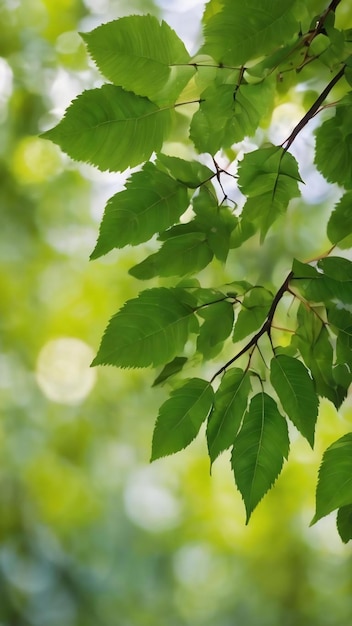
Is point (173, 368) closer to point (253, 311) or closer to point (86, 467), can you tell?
point (253, 311)

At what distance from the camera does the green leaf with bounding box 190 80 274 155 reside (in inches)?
13.2

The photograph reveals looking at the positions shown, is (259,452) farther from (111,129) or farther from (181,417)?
(111,129)

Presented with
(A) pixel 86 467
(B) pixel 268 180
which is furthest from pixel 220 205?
(A) pixel 86 467

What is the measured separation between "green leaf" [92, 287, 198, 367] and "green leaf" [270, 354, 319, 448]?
0.06 metres

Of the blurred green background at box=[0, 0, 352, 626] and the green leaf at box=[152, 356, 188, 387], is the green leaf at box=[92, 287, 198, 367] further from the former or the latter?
the blurred green background at box=[0, 0, 352, 626]

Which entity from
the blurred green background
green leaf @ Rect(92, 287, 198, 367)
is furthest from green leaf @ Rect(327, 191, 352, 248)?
the blurred green background

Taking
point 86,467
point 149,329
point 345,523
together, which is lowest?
point 345,523

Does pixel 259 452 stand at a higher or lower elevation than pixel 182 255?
lower

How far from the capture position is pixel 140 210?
1.11 ft

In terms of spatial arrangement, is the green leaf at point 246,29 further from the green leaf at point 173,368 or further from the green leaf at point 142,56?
the green leaf at point 173,368

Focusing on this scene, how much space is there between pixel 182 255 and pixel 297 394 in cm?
10

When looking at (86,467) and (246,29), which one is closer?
(246,29)

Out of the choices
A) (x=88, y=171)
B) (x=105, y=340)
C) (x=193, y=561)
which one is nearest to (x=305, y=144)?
(x=88, y=171)

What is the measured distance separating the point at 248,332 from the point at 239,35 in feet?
0.54
